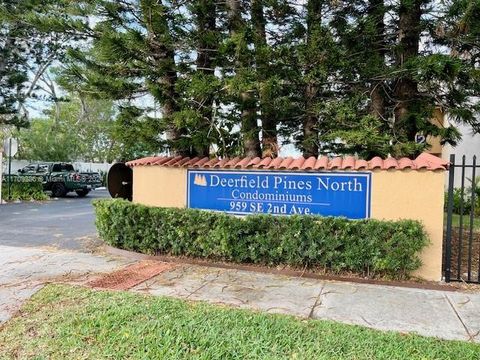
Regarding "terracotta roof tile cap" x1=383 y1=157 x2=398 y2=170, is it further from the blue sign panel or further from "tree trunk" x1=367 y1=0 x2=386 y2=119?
"tree trunk" x1=367 y1=0 x2=386 y2=119

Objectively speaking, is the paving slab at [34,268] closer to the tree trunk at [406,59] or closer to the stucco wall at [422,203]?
the stucco wall at [422,203]

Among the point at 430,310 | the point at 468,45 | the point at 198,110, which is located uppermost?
the point at 468,45

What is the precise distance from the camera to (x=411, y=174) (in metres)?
5.63

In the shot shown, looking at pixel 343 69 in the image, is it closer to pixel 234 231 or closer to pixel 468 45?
pixel 468 45

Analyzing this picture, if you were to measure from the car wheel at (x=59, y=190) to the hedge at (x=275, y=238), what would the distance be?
14.3 meters

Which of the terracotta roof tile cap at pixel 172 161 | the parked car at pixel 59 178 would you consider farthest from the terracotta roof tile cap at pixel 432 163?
the parked car at pixel 59 178

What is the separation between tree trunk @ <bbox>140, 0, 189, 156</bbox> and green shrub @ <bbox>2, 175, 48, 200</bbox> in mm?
12365

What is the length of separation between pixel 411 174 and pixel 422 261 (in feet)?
4.04

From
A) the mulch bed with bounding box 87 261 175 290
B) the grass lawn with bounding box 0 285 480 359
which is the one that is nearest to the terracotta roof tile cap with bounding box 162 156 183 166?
the mulch bed with bounding box 87 261 175 290

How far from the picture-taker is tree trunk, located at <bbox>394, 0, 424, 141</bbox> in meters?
7.03

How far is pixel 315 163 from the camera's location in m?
6.29

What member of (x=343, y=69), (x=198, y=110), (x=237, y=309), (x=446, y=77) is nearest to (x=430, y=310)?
(x=237, y=309)

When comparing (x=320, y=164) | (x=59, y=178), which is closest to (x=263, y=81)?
(x=320, y=164)

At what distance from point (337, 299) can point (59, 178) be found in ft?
59.8
